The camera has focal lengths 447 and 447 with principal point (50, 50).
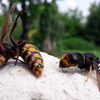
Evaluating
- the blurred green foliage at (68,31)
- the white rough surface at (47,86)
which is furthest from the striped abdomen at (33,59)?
the blurred green foliage at (68,31)

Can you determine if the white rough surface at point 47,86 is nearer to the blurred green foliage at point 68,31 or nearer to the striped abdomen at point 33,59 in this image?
the striped abdomen at point 33,59

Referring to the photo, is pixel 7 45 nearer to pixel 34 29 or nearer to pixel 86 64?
pixel 86 64

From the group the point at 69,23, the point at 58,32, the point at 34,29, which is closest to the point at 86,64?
→ the point at 58,32

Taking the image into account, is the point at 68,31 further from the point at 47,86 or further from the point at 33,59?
the point at 47,86

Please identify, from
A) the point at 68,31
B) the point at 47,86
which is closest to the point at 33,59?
the point at 47,86

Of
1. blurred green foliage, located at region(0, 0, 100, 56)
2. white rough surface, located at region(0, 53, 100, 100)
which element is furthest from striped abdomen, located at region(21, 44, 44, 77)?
blurred green foliage, located at region(0, 0, 100, 56)

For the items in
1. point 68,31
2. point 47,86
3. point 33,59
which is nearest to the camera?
point 47,86
